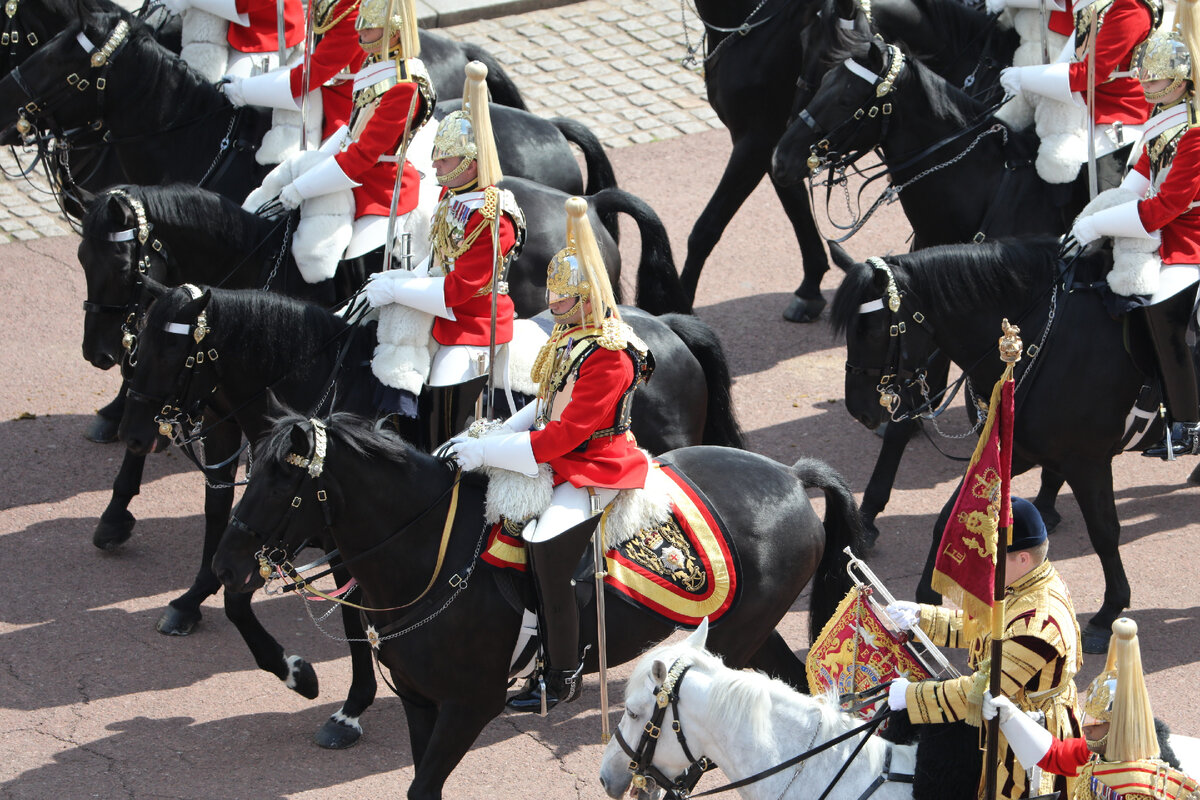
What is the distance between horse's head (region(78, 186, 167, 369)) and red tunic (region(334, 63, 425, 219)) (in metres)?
1.07

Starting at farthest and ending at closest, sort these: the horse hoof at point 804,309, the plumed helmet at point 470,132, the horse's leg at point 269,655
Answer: the horse hoof at point 804,309
the horse's leg at point 269,655
the plumed helmet at point 470,132

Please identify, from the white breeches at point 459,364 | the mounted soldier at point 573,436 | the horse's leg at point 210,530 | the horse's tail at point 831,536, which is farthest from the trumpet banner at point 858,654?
the horse's leg at point 210,530

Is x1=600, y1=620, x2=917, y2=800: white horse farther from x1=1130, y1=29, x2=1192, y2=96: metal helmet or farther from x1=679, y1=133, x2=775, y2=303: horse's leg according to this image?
x1=679, y1=133, x2=775, y2=303: horse's leg

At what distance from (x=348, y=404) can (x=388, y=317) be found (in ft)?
1.52

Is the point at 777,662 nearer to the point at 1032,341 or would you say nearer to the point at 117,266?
the point at 1032,341

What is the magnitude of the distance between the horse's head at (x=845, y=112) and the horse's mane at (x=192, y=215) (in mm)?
3174

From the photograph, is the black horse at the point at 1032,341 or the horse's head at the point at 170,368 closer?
the horse's head at the point at 170,368

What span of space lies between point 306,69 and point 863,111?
3.23m

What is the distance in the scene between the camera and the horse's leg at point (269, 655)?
22.4ft

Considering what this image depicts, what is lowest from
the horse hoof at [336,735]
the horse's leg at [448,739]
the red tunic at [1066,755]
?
the horse hoof at [336,735]

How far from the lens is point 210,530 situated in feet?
24.9

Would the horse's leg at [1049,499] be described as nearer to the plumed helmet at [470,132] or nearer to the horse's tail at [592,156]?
the horse's tail at [592,156]

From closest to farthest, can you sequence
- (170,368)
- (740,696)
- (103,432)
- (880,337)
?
1. (740,696)
2. (170,368)
3. (880,337)
4. (103,432)

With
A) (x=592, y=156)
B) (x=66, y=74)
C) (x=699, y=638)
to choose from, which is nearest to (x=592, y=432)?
(x=699, y=638)
